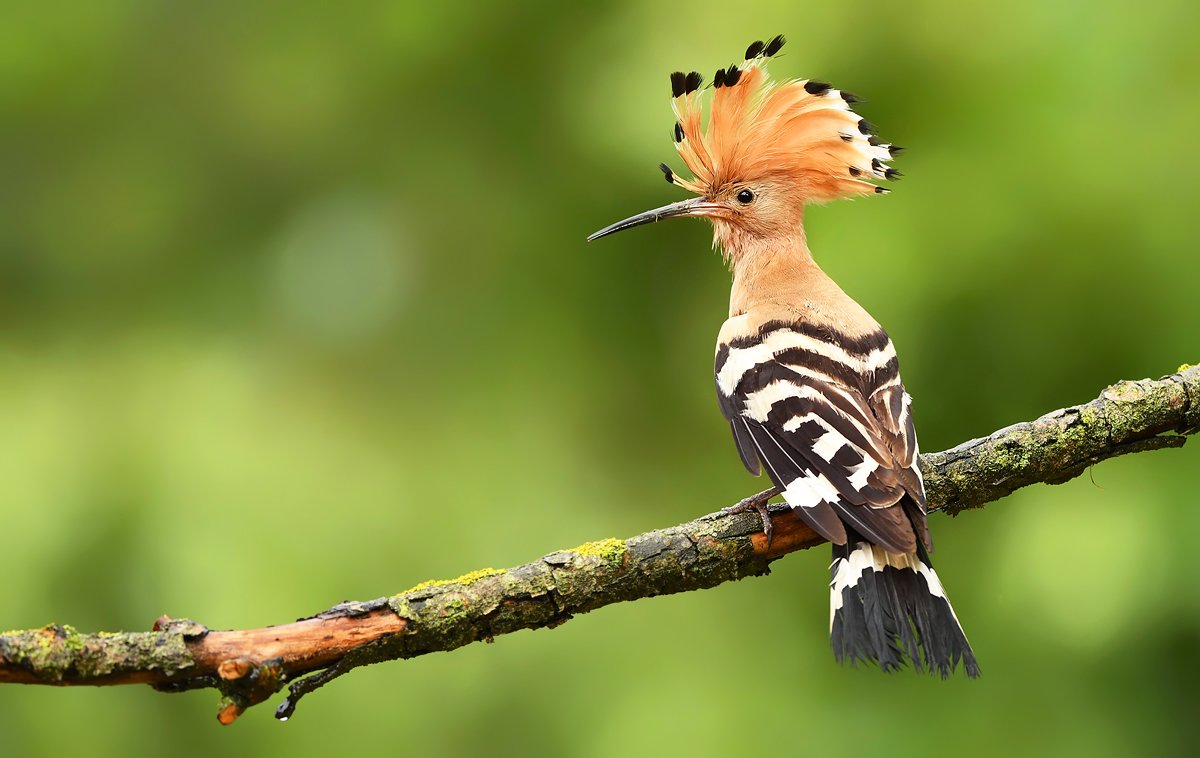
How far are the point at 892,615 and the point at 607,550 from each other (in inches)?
21.0

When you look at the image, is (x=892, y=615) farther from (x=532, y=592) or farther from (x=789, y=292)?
(x=789, y=292)

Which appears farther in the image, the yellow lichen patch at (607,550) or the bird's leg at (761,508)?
the bird's leg at (761,508)

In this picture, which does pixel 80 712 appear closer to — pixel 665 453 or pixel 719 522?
pixel 665 453

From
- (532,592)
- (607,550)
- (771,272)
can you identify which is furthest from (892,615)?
(771,272)

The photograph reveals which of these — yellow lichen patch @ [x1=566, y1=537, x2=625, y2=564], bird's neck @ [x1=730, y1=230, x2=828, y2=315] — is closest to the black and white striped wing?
bird's neck @ [x1=730, y1=230, x2=828, y2=315]

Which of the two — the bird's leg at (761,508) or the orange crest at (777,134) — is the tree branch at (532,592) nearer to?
the bird's leg at (761,508)

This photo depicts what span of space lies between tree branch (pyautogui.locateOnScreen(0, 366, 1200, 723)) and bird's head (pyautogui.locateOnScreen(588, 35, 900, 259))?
33.7 inches

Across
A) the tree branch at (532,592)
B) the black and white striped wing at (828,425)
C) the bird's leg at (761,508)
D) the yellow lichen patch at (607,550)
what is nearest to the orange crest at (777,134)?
the black and white striped wing at (828,425)

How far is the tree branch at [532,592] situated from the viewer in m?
1.56

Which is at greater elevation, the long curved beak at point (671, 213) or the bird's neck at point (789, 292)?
the long curved beak at point (671, 213)

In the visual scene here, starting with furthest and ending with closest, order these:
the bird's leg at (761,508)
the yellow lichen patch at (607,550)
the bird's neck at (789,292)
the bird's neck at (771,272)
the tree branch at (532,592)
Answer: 1. the bird's neck at (771,272)
2. the bird's neck at (789,292)
3. the bird's leg at (761,508)
4. the yellow lichen patch at (607,550)
5. the tree branch at (532,592)

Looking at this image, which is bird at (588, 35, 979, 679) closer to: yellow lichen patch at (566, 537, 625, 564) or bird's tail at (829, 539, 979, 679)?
bird's tail at (829, 539, 979, 679)

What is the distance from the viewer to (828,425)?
2271 millimetres

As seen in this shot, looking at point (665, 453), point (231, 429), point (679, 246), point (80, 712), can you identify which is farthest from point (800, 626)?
point (80, 712)
